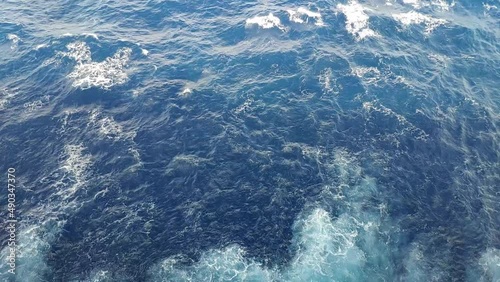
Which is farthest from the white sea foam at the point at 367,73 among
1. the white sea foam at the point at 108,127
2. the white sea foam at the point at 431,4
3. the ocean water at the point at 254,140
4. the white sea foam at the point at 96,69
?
the white sea foam at the point at 96,69

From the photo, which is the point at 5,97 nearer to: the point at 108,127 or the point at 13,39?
the point at 13,39

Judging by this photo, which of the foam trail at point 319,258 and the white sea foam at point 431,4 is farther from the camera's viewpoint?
the white sea foam at point 431,4

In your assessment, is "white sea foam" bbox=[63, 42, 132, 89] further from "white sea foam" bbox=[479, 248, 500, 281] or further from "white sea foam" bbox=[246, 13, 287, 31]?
"white sea foam" bbox=[479, 248, 500, 281]

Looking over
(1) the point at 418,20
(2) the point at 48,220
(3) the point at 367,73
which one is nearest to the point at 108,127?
(2) the point at 48,220

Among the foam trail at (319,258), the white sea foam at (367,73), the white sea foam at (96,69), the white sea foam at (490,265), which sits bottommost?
the white sea foam at (490,265)

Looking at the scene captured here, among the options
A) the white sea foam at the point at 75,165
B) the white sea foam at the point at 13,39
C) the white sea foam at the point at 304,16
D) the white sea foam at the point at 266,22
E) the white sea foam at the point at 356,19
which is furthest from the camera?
the white sea foam at the point at 304,16

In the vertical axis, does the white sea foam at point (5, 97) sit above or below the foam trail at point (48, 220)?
above

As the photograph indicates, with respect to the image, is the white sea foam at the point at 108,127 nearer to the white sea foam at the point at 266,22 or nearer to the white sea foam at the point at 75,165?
the white sea foam at the point at 75,165

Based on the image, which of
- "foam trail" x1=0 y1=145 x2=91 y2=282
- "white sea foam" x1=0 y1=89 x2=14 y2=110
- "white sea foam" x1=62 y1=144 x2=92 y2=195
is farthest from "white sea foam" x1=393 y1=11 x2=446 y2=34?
"white sea foam" x1=0 y1=89 x2=14 y2=110
